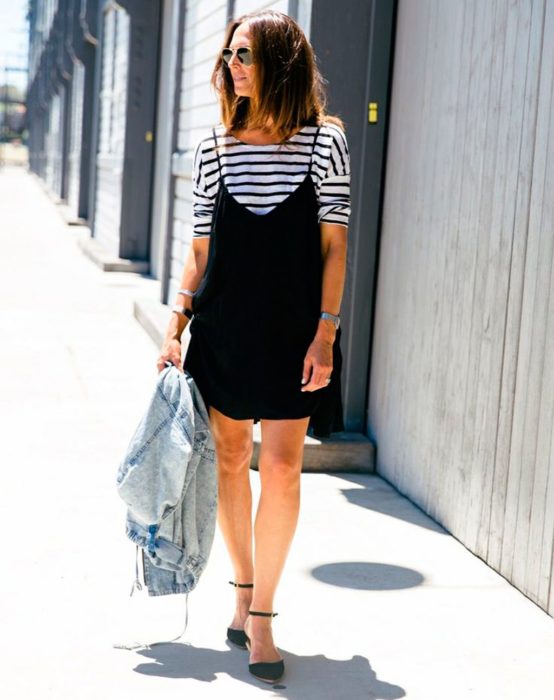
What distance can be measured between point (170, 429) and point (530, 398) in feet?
4.84

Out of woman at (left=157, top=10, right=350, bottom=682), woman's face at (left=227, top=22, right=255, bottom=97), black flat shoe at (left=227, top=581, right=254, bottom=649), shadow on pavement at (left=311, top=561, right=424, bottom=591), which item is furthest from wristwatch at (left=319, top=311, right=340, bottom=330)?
shadow on pavement at (left=311, top=561, right=424, bottom=591)

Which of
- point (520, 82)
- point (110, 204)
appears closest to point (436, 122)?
point (520, 82)

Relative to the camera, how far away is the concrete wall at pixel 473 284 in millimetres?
4320

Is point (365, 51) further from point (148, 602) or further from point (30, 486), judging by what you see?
point (148, 602)

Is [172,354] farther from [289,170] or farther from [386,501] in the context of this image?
[386,501]

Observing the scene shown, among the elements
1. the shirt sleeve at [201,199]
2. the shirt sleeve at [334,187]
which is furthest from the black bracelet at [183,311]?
the shirt sleeve at [334,187]

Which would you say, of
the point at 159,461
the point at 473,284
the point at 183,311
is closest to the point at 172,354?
the point at 183,311

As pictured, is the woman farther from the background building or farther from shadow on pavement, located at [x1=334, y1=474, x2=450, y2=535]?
shadow on pavement, located at [x1=334, y1=474, x2=450, y2=535]

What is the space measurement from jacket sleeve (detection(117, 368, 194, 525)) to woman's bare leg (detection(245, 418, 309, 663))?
0.77 ft

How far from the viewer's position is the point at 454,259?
205 inches

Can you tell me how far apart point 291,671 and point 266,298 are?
1051 mm

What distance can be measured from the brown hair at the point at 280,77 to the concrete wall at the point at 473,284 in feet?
3.82

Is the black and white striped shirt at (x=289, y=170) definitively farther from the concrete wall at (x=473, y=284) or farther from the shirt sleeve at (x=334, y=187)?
the concrete wall at (x=473, y=284)

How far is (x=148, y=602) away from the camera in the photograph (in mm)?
4102
